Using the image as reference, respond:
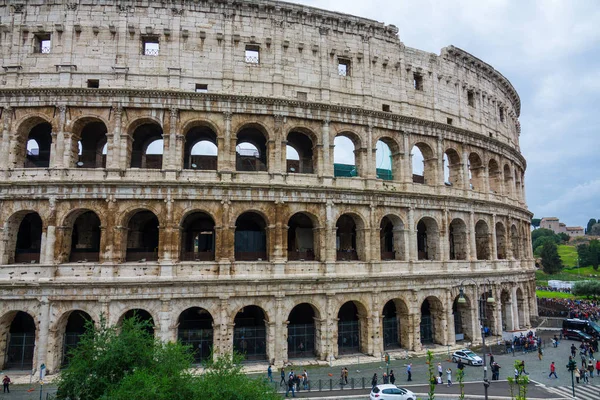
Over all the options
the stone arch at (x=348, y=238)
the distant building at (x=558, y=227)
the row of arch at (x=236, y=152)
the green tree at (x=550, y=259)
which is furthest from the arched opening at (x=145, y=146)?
the distant building at (x=558, y=227)

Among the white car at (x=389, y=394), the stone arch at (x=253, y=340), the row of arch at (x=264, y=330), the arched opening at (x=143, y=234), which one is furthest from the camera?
the arched opening at (x=143, y=234)

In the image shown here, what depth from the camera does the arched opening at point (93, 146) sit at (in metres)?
24.3

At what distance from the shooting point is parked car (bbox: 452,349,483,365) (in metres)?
22.5

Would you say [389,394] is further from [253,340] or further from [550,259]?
[550,259]

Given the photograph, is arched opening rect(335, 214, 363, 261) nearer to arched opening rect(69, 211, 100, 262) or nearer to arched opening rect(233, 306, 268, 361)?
arched opening rect(233, 306, 268, 361)

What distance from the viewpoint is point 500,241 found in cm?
3175

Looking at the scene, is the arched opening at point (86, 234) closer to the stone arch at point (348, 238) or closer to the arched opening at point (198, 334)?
the arched opening at point (198, 334)

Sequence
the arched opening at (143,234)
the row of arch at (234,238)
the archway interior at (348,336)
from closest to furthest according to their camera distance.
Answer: the row of arch at (234,238) → the arched opening at (143,234) → the archway interior at (348,336)

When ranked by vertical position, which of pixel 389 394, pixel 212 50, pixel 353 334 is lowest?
pixel 389 394

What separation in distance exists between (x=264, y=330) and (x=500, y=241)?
68.0 ft

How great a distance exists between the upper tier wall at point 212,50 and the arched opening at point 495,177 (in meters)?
9.38

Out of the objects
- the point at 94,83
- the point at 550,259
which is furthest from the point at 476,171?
the point at 550,259

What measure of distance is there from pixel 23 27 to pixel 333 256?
21542 millimetres

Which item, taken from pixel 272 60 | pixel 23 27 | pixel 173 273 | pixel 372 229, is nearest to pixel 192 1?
pixel 272 60
